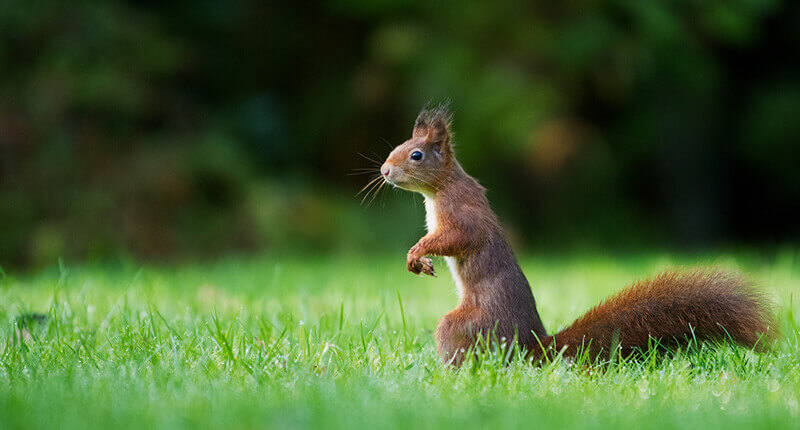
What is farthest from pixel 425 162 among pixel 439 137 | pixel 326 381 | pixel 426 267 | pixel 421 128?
pixel 326 381

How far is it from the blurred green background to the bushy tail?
4387 mm

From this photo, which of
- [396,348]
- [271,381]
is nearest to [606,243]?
[396,348]

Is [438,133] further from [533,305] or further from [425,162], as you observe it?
[533,305]

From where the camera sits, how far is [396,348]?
8.20 ft

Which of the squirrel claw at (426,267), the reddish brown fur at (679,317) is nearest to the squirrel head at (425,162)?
the squirrel claw at (426,267)

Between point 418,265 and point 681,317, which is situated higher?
point 418,265

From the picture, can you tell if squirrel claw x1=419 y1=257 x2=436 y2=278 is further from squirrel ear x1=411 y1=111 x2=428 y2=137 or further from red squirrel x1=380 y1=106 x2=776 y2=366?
squirrel ear x1=411 y1=111 x2=428 y2=137

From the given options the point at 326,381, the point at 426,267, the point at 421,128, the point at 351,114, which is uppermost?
the point at 351,114

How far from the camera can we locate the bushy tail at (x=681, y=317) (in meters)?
2.27

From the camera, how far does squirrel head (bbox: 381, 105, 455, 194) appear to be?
2.52 m

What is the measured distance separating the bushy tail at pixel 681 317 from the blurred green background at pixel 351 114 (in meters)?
4.39

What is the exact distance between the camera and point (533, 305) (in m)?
2.43

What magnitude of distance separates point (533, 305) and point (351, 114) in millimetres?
5627

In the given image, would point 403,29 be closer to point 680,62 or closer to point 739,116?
point 680,62
